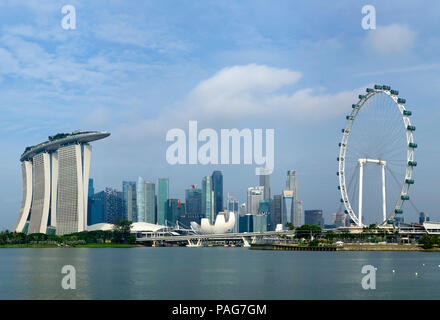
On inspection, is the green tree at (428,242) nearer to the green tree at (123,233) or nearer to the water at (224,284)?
the water at (224,284)

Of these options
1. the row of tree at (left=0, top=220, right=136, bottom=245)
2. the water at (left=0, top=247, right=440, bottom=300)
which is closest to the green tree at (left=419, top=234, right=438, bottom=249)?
the water at (left=0, top=247, right=440, bottom=300)

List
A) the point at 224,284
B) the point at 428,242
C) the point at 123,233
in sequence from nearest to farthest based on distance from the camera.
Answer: the point at 224,284 < the point at 428,242 < the point at 123,233

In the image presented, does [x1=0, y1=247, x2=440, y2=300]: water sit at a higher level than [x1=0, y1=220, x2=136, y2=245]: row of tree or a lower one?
higher

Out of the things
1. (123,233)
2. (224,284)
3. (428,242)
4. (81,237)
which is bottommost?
(81,237)

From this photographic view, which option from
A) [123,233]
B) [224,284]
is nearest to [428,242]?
[224,284]

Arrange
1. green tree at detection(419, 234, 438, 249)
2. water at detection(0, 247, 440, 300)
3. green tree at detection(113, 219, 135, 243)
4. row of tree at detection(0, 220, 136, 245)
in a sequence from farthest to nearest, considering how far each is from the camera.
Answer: green tree at detection(113, 219, 135, 243) → row of tree at detection(0, 220, 136, 245) → green tree at detection(419, 234, 438, 249) → water at detection(0, 247, 440, 300)

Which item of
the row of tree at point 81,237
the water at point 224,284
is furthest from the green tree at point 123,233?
the water at point 224,284

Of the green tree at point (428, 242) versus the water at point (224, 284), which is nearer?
the water at point (224, 284)

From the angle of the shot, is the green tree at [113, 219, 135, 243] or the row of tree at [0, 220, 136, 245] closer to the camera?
the row of tree at [0, 220, 136, 245]

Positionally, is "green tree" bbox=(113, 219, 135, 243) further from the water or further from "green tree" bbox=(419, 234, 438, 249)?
the water

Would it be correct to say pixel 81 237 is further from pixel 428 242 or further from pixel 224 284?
pixel 224 284
